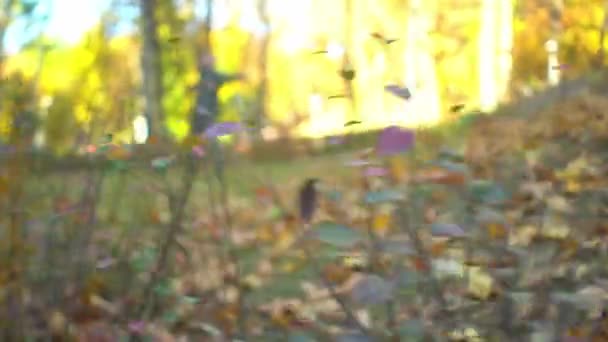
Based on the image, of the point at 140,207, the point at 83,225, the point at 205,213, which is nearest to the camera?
the point at 83,225

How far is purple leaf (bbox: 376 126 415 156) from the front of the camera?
259 centimetres

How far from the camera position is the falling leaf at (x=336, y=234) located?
2516 millimetres

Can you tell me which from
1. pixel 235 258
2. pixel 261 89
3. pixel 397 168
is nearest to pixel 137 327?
pixel 235 258

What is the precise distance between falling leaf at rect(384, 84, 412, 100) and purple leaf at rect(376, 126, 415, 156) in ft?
1.00

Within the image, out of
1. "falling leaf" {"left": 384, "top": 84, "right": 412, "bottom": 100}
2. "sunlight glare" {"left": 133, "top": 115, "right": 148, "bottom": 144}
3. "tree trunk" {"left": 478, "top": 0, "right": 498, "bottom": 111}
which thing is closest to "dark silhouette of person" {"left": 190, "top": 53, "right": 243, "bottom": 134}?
"sunlight glare" {"left": 133, "top": 115, "right": 148, "bottom": 144}

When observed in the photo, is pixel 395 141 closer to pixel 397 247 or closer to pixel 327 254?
pixel 397 247

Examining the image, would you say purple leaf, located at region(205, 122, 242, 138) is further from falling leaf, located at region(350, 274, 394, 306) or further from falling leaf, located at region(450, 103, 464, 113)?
falling leaf, located at region(450, 103, 464, 113)

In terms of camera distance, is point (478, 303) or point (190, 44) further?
point (190, 44)

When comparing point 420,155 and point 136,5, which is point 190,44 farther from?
point 420,155

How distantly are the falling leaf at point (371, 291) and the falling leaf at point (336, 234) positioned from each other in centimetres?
11

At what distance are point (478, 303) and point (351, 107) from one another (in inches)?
33.0

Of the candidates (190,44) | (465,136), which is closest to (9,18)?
(190,44)

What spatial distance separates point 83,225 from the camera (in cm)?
396

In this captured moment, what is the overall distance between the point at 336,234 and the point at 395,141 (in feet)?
0.94
